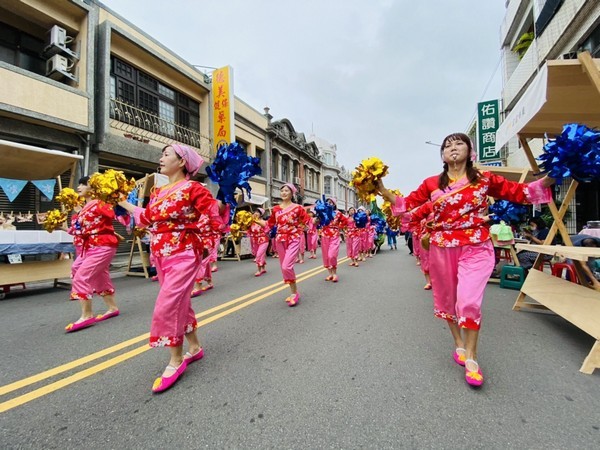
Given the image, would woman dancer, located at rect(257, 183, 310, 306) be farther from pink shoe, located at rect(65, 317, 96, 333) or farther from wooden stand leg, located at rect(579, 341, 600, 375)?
→ wooden stand leg, located at rect(579, 341, 600, 375)

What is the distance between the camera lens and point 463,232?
2635mm

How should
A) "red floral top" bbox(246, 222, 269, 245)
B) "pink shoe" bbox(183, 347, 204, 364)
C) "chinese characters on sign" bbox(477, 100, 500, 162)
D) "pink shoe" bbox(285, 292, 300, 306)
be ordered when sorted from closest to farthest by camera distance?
1. "pink shoe" bbox(183, 347, 204, 364)
2. "pink shoe" bbox(285, 292, 300, 306)
3. "red floral top" bbox(246, 222, 269, 245)
4. "chinese characters on sign" bbox(477, 100, 500, 162)

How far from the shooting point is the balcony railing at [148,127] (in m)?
11.8

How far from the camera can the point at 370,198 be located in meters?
2.87

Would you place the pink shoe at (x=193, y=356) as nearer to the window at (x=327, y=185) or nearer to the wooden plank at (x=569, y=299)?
the wooden plank at (x=569, y=299)

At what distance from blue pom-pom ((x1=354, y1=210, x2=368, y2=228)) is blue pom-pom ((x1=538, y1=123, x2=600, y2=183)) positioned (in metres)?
7.93

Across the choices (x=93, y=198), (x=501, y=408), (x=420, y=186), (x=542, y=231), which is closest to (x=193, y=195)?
(x=420, y=186)

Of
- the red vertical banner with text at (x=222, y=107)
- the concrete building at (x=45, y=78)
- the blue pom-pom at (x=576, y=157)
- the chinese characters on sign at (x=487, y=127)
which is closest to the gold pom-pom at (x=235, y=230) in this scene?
the concrete building at (x=45, y=78)

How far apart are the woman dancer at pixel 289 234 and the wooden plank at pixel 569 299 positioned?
10.7ft

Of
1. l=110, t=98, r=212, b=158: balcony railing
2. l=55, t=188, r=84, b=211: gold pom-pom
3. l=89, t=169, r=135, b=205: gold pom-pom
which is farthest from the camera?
l=110, t=98, r=212, b=158: balcony railing

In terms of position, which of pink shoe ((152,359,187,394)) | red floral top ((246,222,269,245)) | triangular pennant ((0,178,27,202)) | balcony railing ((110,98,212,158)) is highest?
balcony railing ((110,98,212,158))

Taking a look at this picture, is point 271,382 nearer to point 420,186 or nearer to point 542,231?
point 420,186

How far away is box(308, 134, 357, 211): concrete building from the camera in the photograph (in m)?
39.5

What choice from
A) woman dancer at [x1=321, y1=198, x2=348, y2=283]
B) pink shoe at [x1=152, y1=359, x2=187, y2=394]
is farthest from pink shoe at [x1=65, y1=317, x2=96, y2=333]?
woman dancer at [x1=321, y1=198, x2=348, y2=283]
